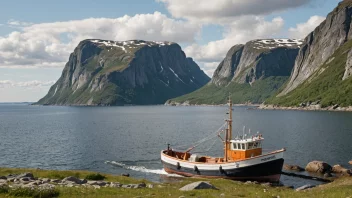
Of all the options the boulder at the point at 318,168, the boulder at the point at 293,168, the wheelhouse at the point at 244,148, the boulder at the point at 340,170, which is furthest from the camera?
the boulder at the point at 293,168

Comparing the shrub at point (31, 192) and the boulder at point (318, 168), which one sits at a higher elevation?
the shrub at point (31, 192)

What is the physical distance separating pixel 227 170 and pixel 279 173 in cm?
787

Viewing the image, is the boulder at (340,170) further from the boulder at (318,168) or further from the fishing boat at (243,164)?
the fishing boat at (243,164)

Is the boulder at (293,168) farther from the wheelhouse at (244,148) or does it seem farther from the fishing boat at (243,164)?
the wheelhouse at (244,148)

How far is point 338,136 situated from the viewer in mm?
105312

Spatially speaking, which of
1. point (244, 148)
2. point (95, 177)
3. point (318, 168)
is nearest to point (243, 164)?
point (244, 148)

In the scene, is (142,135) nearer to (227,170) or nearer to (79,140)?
(79,140)

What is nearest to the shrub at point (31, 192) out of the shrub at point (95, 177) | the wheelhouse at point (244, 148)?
the shrub at point (95, 177)

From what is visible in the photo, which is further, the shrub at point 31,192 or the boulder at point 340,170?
the boulder at point 340,170

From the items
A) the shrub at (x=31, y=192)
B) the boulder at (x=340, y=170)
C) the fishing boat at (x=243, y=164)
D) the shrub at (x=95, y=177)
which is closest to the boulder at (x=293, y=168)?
the boulder at (x=340, y=170)

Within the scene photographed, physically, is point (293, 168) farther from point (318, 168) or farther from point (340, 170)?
point (340, 170)

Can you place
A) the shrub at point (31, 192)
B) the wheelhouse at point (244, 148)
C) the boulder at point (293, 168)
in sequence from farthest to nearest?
the boulder at point (293, 168)
the wheelhouse at point (244, 148)
the shrub at point (31, 192)

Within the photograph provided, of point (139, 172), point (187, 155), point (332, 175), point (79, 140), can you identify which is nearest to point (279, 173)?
point (332, 175)

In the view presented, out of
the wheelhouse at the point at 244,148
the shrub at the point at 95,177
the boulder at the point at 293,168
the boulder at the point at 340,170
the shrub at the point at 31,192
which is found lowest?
the boulder at the point at 293,168
